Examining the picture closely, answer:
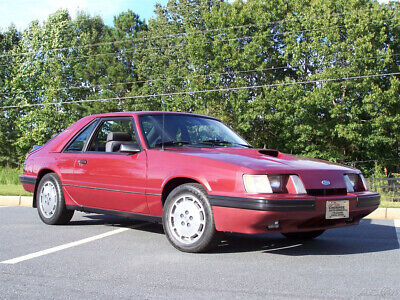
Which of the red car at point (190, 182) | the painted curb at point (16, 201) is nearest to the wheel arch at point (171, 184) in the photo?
the red car at point (190, 182)

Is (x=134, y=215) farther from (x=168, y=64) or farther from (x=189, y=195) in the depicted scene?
(x=168, y=64)

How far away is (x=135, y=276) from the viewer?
393cm

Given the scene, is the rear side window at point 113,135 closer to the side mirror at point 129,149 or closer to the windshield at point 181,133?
the side mirror at point 129,149

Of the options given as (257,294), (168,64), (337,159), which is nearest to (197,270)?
(257,294)

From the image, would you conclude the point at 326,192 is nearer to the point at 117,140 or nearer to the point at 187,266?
the point at 187,266

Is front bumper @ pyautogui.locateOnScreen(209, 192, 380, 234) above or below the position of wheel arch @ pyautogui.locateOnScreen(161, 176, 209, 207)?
below

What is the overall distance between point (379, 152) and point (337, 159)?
10.0ft

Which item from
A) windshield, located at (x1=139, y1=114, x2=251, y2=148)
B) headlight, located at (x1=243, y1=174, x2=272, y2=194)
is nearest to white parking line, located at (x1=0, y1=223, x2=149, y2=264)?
windshield, located at (x1=139, y1=114, x2=251, y2=148)

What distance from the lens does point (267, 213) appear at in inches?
171

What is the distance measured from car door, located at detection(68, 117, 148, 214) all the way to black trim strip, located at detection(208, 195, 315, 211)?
47.3 inches

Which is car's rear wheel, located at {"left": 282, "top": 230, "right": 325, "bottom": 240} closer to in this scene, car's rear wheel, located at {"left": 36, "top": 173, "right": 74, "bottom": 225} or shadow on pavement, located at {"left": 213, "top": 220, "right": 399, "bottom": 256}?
shadow on pavement, located at {"left": 213, "top": 220, "right": 399, "bottom": 256}

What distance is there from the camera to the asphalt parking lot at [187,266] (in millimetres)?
3506

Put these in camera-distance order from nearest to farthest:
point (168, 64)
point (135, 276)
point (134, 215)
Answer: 1. point (135, 276)
2. point (134, 215)
3. point (168, 64)

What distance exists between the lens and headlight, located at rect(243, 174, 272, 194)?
4418 mm
